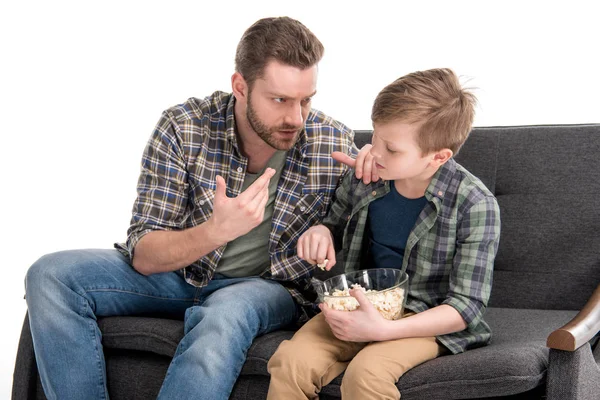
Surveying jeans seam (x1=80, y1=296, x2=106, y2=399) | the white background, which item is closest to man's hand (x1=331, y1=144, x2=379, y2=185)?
jeans seam (x1=80, y1=296, x2=106, y2=399)

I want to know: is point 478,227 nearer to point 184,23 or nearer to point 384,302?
point 384,302

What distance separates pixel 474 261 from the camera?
1871 millimetres

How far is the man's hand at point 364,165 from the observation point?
208 cm

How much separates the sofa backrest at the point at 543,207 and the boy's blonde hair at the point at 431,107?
531 millimetres

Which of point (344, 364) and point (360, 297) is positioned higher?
point (360, 297)

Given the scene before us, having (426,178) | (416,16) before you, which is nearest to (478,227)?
(426,178)

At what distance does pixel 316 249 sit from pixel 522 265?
75cm

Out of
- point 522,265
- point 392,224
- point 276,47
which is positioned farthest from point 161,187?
point 522,265

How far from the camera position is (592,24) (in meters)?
2.73

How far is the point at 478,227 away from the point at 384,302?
0.30 m

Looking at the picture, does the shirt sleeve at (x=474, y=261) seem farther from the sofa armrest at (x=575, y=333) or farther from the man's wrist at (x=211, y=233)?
the man's wrist at (x=211, y=233)

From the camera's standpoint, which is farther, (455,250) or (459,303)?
(455,250)

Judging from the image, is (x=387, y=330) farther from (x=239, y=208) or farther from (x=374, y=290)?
(x=239, y=208)

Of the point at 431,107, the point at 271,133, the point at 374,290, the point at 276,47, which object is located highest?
the point at 276,47
